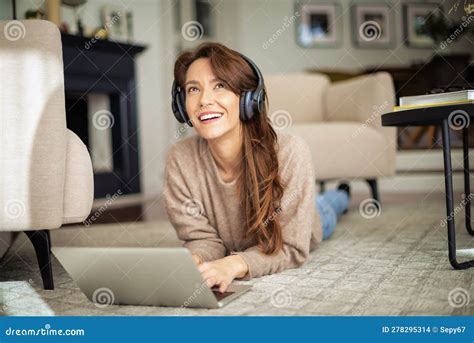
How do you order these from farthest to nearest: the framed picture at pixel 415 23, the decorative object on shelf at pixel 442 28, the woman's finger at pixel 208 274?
the framed picture at pixel 415 23, the decorative object on shelf at pixel 442 28, the woman's finger at pixel 208 274

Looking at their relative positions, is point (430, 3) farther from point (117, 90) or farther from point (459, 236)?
point (459, 236)

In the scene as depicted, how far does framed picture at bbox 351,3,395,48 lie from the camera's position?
4684 mm

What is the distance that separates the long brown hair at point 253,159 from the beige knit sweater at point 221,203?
0.07ft

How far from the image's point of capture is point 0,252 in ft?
5.50

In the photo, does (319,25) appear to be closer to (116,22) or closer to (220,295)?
(116,22)

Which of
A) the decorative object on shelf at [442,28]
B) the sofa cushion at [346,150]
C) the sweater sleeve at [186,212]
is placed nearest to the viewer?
the sweater sleeve at [186,212]

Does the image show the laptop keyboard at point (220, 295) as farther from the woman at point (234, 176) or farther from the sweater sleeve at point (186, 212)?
the sweater sleeve at point (186, 212)

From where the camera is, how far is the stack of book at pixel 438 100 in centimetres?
113

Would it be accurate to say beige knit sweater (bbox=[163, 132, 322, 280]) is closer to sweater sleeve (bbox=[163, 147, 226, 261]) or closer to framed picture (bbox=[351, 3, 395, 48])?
sweater sleeve (bbox=[163, 147, 226, 261])

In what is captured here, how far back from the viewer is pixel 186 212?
1.29 metres

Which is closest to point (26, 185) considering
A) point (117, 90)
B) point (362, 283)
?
point (362, 283)

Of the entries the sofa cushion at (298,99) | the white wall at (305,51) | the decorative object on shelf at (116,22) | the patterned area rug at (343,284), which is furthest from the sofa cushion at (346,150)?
the white wall at (305,51)

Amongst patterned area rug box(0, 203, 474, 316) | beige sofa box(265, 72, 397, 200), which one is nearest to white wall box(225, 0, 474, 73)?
beige sofa box(265, 72, 397, 200)

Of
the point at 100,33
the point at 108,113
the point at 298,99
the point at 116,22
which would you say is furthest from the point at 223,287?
the point at 116,22
